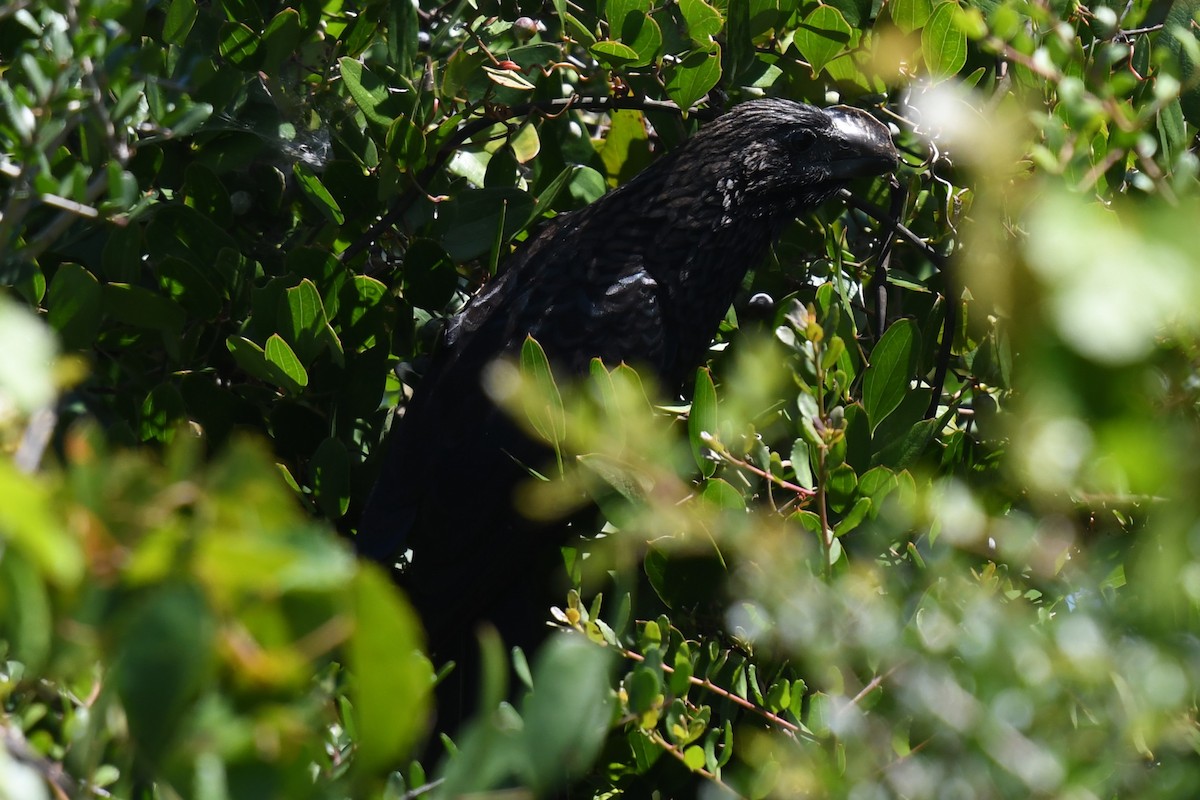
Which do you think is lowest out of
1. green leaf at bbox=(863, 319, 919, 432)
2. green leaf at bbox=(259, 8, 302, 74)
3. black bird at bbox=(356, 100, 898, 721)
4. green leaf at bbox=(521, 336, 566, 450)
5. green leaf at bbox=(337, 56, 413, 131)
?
black bird at bbox=(356, 100, 898, 721)

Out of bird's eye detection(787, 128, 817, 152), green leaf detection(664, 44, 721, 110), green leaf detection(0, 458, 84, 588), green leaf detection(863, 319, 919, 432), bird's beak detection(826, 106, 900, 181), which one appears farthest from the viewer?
bird's eye detection(787, 128, 817, 152)

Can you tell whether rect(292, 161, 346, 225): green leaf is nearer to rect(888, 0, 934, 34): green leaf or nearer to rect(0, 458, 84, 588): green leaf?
rect(888, 0, 934, 34): green leaf

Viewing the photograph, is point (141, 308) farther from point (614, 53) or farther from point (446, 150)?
point (614, 53)

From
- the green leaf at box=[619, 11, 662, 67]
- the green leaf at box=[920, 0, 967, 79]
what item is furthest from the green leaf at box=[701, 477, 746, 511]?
the green leaf at box=[619, 11, 662, 67]

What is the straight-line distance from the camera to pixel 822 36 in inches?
84.7

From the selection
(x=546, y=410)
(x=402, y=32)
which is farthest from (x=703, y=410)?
(x=402, y=32)

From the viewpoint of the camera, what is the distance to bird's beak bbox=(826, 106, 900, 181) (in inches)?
97.2

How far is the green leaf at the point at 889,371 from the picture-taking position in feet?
5.46

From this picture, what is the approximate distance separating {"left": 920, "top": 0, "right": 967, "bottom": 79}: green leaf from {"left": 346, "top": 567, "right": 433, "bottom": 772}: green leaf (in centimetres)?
168

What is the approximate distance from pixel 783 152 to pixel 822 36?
2.13 feet

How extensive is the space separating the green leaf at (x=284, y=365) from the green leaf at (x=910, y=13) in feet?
3.92

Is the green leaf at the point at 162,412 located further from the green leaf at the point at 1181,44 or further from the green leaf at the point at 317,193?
the green leaf at the point at 1181,44

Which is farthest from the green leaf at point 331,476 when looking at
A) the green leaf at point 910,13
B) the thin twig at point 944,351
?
the green leaf at point 910,13

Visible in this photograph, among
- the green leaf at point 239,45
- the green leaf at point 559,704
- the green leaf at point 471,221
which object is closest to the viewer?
the green leaf at point 559,704
